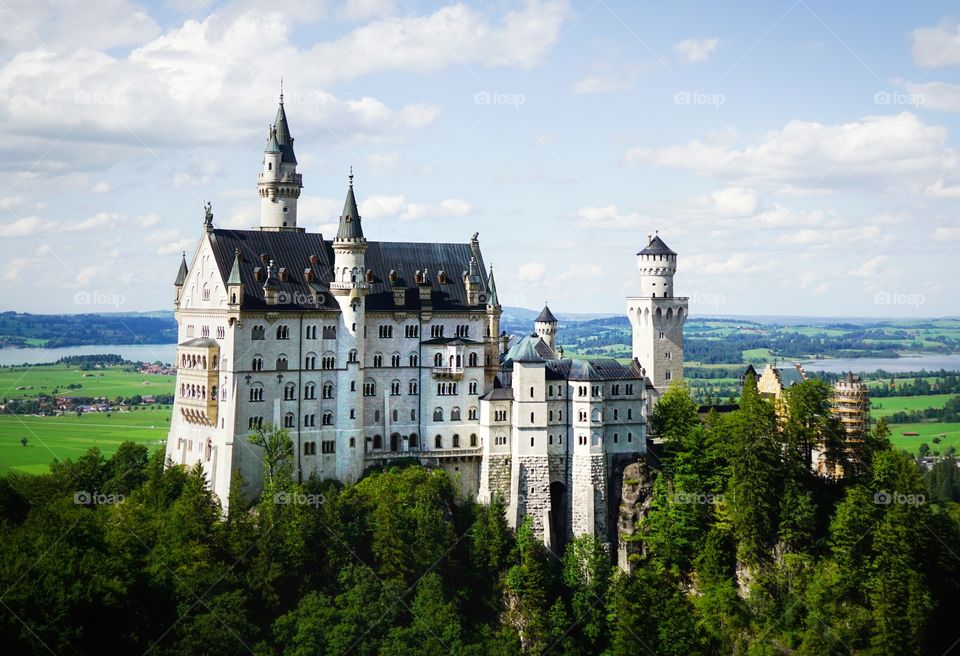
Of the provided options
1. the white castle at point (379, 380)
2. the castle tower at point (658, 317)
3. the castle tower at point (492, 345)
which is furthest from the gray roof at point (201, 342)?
the castle tower at point (658, 317)

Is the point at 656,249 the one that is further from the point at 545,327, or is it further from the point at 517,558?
the point at 517,558

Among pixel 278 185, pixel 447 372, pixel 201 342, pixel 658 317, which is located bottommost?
pixel 447 372

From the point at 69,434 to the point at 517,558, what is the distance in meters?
84.2

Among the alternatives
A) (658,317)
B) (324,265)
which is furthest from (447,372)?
(658,317)

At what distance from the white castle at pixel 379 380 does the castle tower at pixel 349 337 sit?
0.11 metres

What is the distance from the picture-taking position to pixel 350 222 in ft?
300

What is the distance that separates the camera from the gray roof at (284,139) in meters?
99.6

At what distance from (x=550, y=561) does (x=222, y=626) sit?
84.6ft

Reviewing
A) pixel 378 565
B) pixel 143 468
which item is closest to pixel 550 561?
pixel 378 565

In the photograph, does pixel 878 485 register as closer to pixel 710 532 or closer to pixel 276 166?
pixel 710 532

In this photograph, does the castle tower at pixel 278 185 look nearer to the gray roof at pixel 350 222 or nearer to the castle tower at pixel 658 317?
the gray roof at pixel 350 222

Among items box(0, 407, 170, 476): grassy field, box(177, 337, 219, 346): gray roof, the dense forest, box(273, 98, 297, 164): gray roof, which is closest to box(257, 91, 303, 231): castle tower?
box(273, 98, 297, 164): gray roof

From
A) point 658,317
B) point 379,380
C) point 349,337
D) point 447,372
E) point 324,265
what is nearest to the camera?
point 349,337

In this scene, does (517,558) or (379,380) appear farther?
(379,380)
